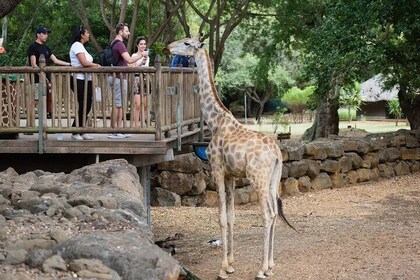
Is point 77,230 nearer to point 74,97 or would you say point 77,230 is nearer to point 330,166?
point 74,97

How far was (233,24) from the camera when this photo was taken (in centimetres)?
2831

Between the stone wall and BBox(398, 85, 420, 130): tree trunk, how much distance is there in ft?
5.09

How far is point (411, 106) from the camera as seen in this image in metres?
26.5

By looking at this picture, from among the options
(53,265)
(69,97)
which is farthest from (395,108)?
(53,265)

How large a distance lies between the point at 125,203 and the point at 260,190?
3233 millimetres

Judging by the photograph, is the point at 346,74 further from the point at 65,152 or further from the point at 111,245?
the point at 111,245

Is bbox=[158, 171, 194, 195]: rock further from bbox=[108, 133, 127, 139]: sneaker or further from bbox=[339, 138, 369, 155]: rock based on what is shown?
bbox=[108, 133, 127, 139]: sneaker

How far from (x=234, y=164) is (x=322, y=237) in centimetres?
305

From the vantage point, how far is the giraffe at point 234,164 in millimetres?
9984

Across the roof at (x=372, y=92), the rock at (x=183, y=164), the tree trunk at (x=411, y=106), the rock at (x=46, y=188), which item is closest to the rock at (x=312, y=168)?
the rock at (x=183, y=164)

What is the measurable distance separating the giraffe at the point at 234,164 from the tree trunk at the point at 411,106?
16.4 m

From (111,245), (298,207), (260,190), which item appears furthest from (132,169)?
(298,207)

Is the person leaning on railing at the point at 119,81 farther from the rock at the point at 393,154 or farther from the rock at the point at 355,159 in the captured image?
the rock at the point at 393,154

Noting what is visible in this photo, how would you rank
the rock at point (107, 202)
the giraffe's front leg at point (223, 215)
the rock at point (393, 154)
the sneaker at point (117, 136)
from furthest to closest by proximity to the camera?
the rock at point (393, 154), the sneaker at point (117, 136), the giraffe's front leg at point (223, 215), the rock at point (107, 202)
